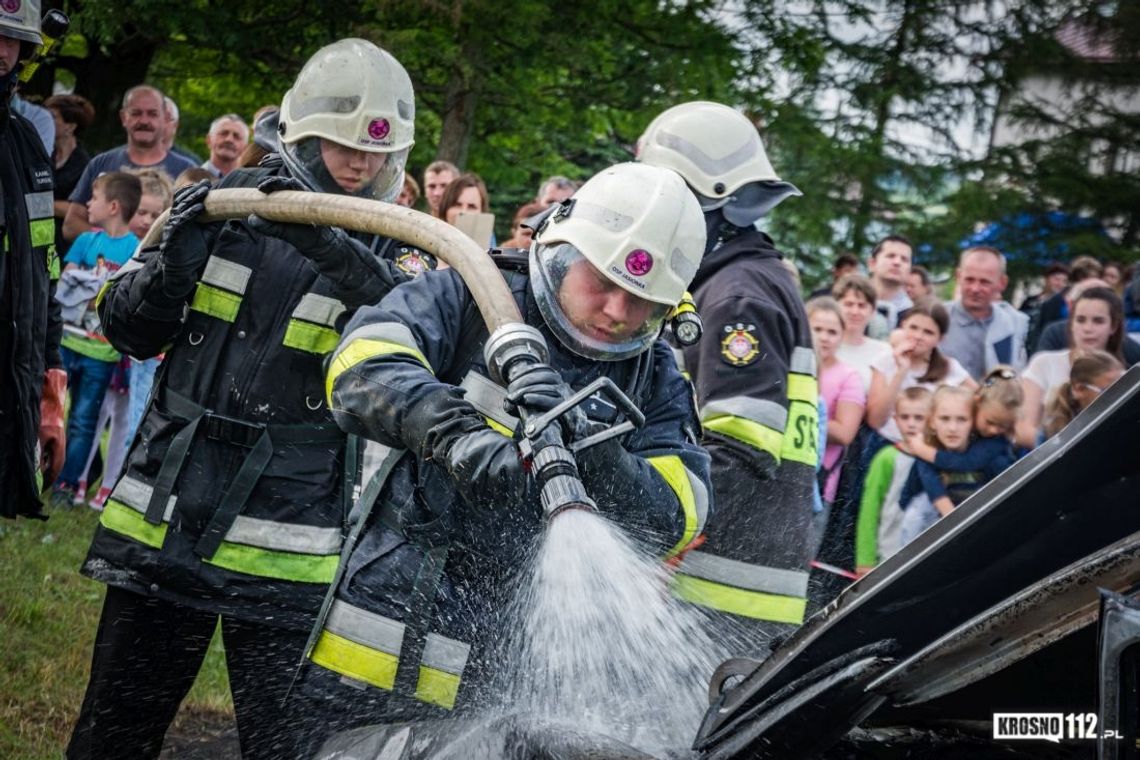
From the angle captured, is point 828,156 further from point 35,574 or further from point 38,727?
point 38,727

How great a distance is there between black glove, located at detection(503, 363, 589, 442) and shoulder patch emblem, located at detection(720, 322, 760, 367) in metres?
1.50

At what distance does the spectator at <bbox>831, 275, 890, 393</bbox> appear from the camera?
25.4 ft

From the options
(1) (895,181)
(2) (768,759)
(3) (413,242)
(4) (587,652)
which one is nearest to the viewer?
(2) (768,759)

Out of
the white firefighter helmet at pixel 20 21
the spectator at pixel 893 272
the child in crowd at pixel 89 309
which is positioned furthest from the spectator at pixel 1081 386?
the child in crowd at pixel 89 309

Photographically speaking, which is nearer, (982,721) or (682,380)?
(982,721)

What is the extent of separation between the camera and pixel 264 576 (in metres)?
3.85

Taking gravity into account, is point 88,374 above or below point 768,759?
above

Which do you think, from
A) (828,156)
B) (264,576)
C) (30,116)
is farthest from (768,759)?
(828,156)

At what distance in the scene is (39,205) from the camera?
173 inches

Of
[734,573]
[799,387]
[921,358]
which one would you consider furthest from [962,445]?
[734,573]

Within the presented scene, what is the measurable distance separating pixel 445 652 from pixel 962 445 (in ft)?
14.1

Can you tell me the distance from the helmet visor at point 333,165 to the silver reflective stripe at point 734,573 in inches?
61.4

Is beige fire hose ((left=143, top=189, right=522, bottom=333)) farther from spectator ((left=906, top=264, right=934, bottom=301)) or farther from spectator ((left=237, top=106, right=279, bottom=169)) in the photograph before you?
spectator ((left=906, top=264, right=934, bottom=301))

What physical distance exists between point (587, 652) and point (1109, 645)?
1274 millimetres
